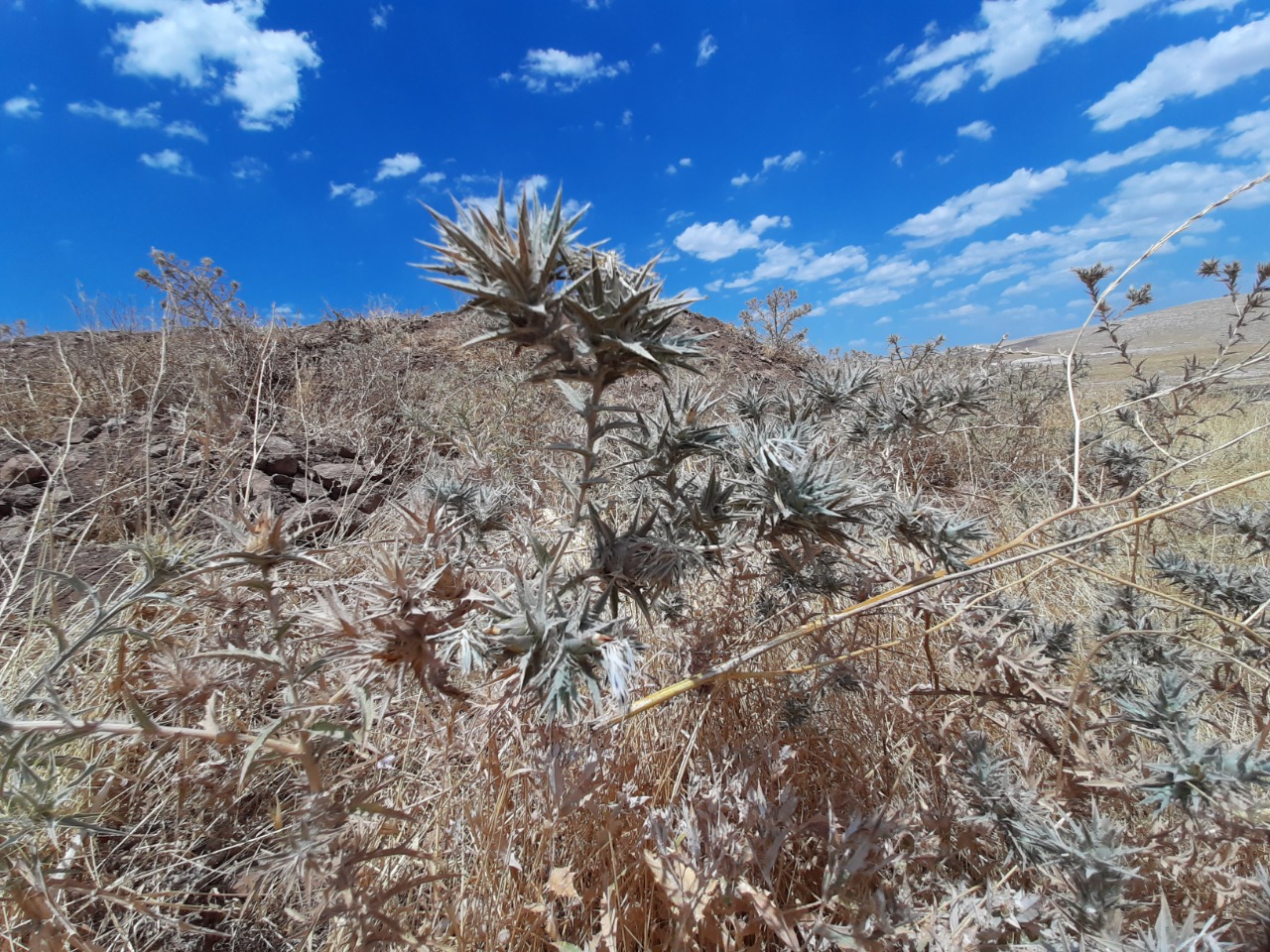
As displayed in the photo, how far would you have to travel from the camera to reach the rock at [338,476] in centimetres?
343

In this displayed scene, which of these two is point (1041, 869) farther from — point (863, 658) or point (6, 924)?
point (6, 924)

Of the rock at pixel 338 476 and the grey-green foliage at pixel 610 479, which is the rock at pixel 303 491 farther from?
the grey-green foliage at pixel 610 479

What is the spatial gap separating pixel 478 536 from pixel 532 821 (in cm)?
69

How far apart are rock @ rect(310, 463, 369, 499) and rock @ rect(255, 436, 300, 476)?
116mm

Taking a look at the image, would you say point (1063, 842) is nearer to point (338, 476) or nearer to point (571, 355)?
point (571, 355)

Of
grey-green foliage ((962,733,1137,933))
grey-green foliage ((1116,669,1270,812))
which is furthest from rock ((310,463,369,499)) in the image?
grey-green foliage ((1116,669,1270,812))

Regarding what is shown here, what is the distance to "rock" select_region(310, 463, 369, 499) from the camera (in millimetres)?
3432

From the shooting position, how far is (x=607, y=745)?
1.46 metres

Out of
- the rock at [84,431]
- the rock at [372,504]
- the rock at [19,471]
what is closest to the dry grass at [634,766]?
the rock at [372,504]

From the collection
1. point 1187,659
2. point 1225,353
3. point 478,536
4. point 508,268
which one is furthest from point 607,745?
point 1225,353

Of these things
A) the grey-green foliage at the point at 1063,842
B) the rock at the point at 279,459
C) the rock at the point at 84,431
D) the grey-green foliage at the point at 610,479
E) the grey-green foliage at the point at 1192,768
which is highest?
the rock at the point at 84,431

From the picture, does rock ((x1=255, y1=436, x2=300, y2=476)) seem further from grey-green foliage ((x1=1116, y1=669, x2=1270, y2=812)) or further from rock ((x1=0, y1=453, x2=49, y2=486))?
grey-green foliage ((x1=1116, y1=669, x2=1270, y2=812))

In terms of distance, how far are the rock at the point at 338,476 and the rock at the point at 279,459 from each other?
12cm

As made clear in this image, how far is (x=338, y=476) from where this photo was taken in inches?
138
